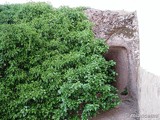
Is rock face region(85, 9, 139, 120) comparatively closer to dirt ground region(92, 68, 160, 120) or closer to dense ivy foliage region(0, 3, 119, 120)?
dirt ground region(92, 68, 160, 120)

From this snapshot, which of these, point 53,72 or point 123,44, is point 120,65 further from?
point 53,72

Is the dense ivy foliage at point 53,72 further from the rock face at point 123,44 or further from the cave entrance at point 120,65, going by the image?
the cave entrance at point 120,65

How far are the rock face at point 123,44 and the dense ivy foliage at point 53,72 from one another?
37 cm

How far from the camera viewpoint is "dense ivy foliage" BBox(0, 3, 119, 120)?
6.28 m

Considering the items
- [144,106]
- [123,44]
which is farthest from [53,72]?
[144,106]

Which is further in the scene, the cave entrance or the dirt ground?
the cave entrance

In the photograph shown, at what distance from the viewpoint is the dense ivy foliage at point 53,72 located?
6281mm

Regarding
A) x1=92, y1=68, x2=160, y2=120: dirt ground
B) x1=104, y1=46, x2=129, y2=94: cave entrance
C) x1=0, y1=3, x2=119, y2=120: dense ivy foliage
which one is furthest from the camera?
x1=104, y1=46, x2=129, y2=94: cave entrance

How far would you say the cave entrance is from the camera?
7.50 metres

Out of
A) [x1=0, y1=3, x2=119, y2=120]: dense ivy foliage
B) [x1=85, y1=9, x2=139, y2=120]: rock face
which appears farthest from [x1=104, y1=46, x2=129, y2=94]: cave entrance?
[x1=0, y1=3, x2=119, y2=120]: dense ivy foliage

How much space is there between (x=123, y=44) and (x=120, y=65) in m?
0.59

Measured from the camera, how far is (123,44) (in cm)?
735

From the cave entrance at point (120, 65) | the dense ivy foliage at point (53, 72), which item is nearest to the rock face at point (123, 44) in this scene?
the cave entrance at point (120, 65)

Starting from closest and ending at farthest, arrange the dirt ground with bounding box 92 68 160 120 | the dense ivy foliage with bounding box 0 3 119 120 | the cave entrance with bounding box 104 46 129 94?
the dirt ground with bounding box 92 68 160 120
the dense ivy foliage with bounding box 0 3 119 120
the cave entrance with bounding box 104 46 129 94
